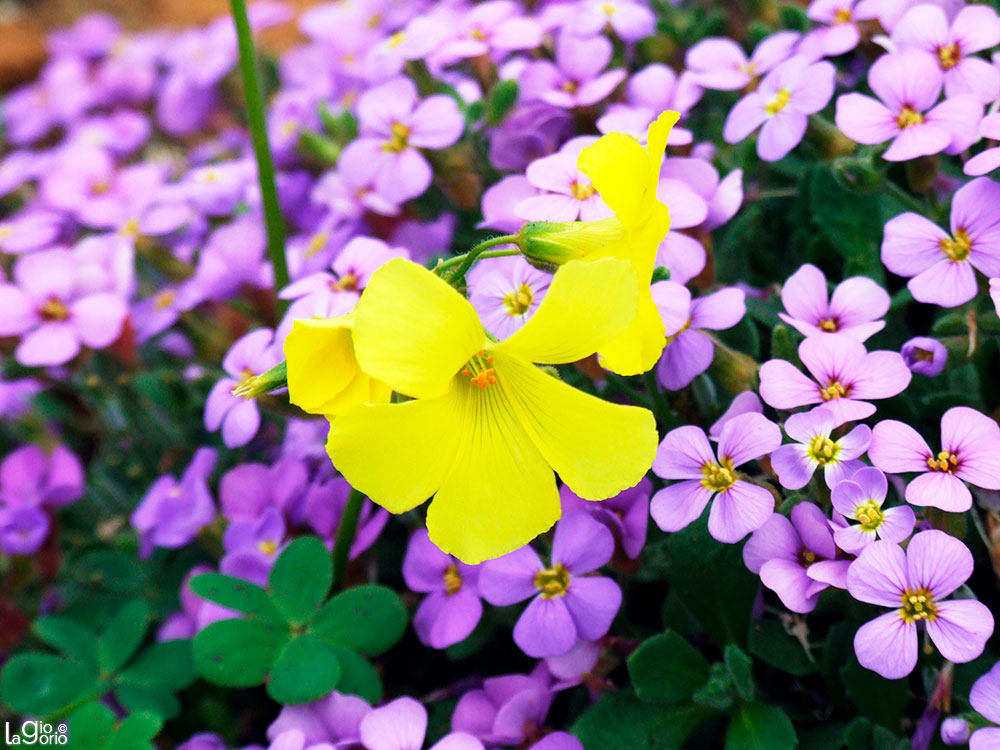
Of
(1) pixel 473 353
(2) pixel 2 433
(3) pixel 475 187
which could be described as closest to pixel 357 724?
(1) pixel 473 353

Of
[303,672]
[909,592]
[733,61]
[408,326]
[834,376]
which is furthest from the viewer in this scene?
[733,61]

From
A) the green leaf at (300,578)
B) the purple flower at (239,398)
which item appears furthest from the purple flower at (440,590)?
the purple flower at (239,398)

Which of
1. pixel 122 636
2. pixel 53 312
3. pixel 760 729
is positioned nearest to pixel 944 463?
pixel 760 729

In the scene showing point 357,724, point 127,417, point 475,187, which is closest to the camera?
point 357,724

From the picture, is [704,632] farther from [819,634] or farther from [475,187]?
[475,187]

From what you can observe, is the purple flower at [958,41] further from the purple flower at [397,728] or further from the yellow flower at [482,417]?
the purple flower at [397,728]

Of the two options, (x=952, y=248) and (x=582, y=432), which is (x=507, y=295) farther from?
(x=952, y=248)

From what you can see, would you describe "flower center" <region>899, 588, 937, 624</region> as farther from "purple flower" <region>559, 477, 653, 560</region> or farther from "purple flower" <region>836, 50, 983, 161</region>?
"purple flower" <region>836, 50, 983, 161</region>
